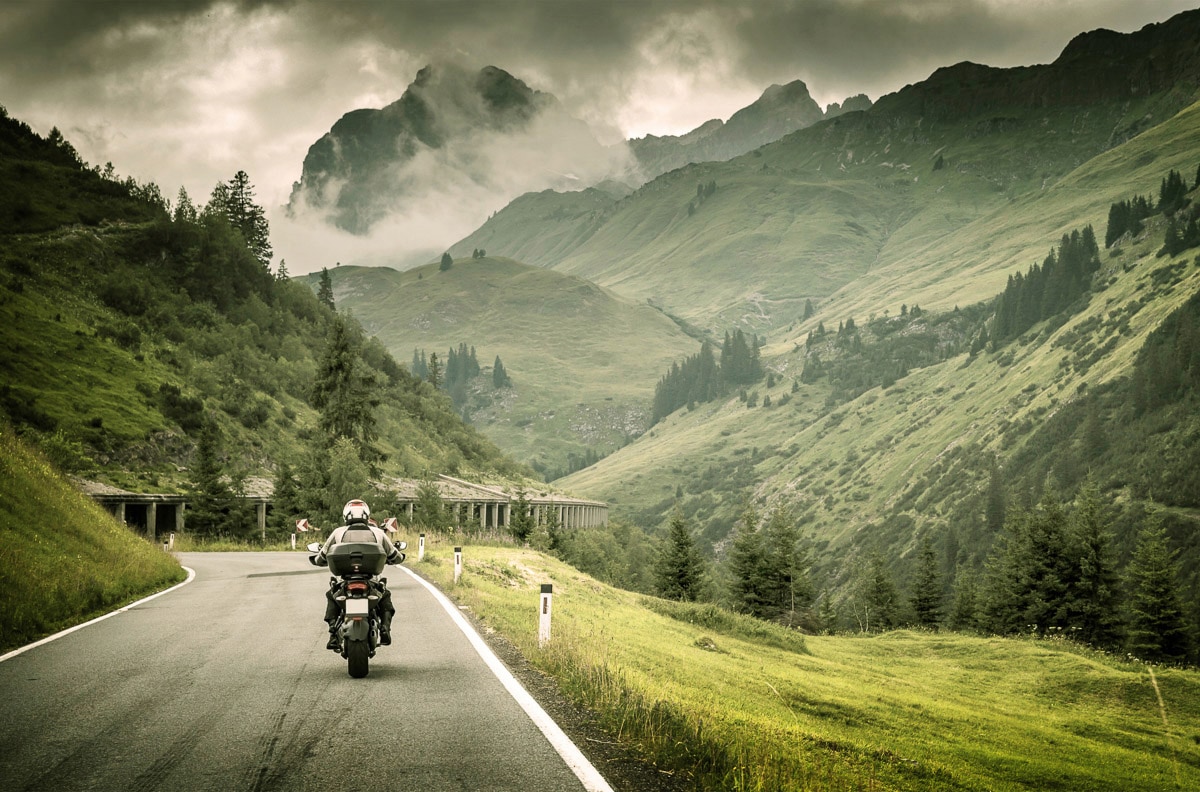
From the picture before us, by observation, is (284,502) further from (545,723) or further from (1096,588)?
(1096,588)

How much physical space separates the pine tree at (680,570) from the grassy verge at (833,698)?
20589 mm

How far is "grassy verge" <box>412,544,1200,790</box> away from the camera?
8.67 meters

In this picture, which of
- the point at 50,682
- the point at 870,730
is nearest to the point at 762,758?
the point at 50,682

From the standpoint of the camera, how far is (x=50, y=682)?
360 inches

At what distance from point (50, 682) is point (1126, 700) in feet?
113

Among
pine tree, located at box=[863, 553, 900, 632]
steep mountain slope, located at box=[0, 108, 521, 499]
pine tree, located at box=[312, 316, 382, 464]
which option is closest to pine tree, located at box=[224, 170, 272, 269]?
steep mountain slope, located at box=[0, 108, 521, 499]

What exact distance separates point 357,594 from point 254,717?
273 cm

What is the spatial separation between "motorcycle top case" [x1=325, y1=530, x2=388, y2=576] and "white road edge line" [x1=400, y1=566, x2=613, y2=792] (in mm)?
2234

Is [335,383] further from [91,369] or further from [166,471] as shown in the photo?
[91,369]

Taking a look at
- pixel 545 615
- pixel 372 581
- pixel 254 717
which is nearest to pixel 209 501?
pixel 545 615

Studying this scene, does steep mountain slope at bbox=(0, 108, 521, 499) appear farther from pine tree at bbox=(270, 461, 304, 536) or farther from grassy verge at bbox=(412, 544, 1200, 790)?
grassy verge at bbox=(412, 544, 1200, 790)

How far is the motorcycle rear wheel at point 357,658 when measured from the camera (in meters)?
10.3

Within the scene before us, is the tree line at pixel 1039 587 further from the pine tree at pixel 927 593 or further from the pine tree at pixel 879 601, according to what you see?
the pine tree at pixel 879 601

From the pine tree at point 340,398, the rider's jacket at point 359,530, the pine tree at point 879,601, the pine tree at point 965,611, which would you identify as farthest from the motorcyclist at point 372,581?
the pine tree at point 879,601
